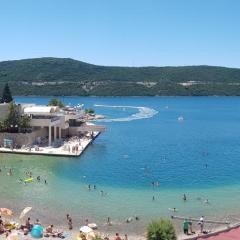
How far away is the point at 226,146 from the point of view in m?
77.5

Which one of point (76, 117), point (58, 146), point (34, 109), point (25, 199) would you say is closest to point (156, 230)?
point (25, 199)

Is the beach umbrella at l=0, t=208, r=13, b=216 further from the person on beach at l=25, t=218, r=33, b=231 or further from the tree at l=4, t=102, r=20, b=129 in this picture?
the tree at l=4, t=102, r=20, b=129

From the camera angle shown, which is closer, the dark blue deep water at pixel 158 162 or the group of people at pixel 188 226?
the group of people at pixel 188 226

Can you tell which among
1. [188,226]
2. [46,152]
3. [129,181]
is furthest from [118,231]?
[46,152]

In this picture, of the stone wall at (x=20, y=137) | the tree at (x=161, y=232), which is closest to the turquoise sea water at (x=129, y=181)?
the stone wall at (x=20, y=137)

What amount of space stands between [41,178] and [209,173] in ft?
57.5

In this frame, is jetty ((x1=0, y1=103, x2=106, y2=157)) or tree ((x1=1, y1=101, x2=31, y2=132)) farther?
tree ((x1=1, y1=101, x2=31, y2=132))

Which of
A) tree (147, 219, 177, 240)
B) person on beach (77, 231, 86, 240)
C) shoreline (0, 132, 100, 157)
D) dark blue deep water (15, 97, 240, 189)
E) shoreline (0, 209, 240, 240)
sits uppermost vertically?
tree (147, 219, 177, 240)

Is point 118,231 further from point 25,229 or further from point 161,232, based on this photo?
point 161,232

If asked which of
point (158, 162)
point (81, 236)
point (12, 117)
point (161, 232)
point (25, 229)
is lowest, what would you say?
point (25, 229)

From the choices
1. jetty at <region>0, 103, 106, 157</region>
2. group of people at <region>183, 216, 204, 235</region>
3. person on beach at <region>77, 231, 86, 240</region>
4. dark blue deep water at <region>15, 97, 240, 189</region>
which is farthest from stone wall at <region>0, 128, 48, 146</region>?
person on beach at <region>77, 231, 86, 240</region>

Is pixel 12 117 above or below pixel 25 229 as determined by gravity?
above

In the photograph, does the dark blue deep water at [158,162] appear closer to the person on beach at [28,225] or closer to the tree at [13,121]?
the tree at [13,121]

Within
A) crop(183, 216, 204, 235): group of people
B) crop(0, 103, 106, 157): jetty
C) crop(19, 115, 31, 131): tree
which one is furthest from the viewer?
crop(19, 115, 31, 131): tree
